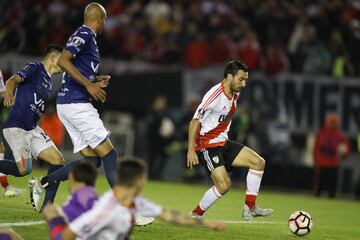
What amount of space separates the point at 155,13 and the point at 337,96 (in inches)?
252

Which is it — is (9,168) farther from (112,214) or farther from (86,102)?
(112,214)

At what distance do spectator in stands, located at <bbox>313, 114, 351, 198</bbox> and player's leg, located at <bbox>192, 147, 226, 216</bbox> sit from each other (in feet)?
35.5

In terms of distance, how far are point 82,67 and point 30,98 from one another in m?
1.23

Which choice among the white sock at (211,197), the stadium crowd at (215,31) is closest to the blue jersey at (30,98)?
the white sock at (211,197)

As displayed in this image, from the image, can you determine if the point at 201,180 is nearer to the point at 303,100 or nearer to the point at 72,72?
the point at 303,100

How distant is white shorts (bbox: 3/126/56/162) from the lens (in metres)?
13.4

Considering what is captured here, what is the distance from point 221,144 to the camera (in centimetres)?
1402

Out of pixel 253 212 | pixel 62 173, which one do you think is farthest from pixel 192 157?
pixel 62 173

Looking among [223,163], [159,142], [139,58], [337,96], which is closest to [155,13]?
[139,58]

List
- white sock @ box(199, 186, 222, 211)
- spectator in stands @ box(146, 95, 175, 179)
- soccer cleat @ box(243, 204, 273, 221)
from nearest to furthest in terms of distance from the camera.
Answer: white sock @ box(199, 186, 222, 211) < soccer cleat @ box(243, 204, 273, 221) < spectator in stands @ box(146, 95, 175, 179)

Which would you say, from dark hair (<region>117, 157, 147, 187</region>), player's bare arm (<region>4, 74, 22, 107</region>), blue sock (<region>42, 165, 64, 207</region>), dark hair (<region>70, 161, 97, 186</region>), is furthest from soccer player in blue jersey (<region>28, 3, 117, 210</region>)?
dark hair (<region>117, 157, 147, 187</region>)

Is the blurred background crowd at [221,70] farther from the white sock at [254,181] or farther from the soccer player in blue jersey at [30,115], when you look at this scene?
the soccer player in blue jersey at [30,115]

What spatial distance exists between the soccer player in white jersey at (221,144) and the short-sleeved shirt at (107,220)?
4728 millimetres

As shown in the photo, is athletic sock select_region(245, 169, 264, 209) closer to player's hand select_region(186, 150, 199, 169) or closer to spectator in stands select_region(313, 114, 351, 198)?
player's hand select_region(186, 150, 199, 169)
